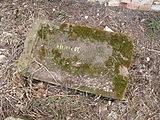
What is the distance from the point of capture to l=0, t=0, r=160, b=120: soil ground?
107 inches

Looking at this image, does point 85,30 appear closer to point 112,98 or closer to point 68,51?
point 68,51

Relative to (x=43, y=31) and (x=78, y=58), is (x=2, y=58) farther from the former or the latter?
(x=78, y=58)

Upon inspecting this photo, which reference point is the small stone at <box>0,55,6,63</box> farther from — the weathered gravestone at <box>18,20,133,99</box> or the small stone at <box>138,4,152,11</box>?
the small stone at <box>138,4,152,11</box>

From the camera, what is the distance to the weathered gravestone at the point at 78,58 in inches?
104

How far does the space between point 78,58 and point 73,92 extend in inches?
14.0

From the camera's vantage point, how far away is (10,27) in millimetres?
3254

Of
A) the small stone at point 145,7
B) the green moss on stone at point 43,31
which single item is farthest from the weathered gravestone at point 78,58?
the small stone at point 145,7

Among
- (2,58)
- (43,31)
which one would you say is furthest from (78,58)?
(2,58)

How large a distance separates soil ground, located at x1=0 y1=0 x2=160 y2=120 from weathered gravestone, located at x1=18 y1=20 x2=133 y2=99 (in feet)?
0.58

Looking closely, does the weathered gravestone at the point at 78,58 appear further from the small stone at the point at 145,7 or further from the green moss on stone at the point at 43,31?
the small stone at the point at 145,7

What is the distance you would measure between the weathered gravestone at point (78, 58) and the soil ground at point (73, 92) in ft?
0.58

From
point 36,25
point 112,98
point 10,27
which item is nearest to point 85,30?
point 36,25

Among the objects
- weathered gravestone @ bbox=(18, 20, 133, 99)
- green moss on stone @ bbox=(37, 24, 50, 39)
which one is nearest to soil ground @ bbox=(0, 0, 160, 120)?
weathered gravestone @ bbox=(18, 20, 133, 99)

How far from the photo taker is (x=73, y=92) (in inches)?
110
